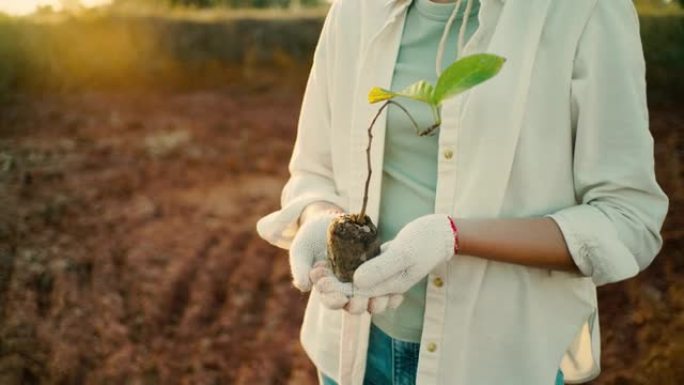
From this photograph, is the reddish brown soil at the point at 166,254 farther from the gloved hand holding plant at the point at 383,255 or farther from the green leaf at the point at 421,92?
the green leaf at the point at 421,92

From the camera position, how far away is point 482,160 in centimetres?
104

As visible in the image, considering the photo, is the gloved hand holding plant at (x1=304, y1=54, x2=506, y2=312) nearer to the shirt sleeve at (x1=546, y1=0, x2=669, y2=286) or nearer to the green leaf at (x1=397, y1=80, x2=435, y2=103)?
the green leaf at (x1=397, y1=80, x2=435, y2=103)

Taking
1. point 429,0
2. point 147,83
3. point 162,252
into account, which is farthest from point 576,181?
point 147,83

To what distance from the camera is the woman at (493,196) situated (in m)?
0.99

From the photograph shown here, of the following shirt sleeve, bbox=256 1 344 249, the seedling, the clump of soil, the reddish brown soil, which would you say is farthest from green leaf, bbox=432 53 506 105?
the reddish brown soil

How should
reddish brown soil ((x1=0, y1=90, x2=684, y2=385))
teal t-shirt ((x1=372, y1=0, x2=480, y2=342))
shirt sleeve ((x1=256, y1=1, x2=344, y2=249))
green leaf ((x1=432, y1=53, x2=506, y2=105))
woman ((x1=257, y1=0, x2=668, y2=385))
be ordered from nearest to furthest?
1. green leaf ((x1=432, y1=53, x2=506, y2=105))
2. woman ((x1=257, y1=0, x2=668, y2=385))
3. teal t-shirt ((x1=372, y1=0, x2=480, y2=342))
4. shirt sleeve ((x1=256, y1=1, x2=344, y2=249))
5. reddish brown soil ((x1=0, y1=90, x2=684, y2=385))

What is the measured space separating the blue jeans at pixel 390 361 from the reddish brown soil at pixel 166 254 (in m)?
1.37

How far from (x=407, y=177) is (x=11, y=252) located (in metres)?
2.74

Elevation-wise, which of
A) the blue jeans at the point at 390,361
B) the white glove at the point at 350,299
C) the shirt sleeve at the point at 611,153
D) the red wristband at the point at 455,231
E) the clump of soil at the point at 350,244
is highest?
the shirt sleeve at the point at 611,153

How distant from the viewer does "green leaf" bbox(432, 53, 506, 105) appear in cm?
88

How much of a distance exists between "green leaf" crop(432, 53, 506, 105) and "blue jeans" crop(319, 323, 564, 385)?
434mm

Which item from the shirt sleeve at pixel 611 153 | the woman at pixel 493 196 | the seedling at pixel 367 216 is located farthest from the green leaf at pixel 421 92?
the shirt sleeve at pixel 611 153

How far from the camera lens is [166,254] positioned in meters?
3.38

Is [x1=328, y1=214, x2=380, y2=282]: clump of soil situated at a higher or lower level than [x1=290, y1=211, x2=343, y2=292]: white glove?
higher
